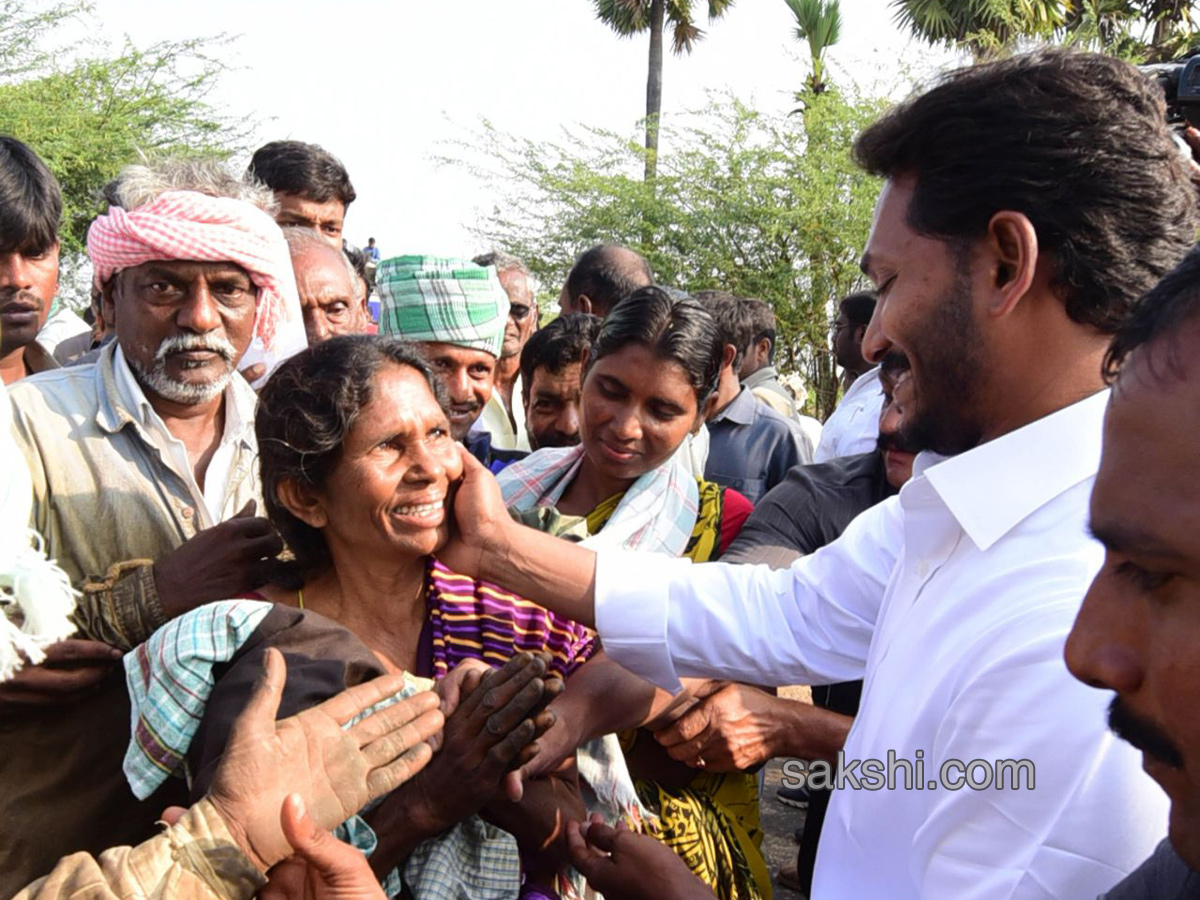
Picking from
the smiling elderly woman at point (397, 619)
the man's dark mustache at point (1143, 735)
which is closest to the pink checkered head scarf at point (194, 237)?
the smiling elderly woman at point (397, 619)

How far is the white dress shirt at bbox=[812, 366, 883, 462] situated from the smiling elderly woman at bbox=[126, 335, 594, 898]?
2.67 meters

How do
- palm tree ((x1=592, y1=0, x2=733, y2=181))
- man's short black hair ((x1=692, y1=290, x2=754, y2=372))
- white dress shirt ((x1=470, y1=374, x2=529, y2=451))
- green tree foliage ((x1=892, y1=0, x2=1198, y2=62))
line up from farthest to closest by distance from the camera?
palm tree ((x1=592, y1=0, x2=733, y2=181)) → green tree foliage ((x1=892, y1=0, x2=1198, y2=62)) → man's short black hair ((x1=692, y1=290, x2=754, y2=372)) → white dress shirt ((x1=470, y1=374, x2=529, y2=451))

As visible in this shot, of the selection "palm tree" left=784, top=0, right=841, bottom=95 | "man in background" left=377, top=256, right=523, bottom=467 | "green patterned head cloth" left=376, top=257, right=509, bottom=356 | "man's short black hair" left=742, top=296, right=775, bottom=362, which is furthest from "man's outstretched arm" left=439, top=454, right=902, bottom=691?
"palm tree" left=784, top=0, right=841, bottom=95

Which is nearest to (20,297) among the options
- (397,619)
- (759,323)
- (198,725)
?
(397,619)

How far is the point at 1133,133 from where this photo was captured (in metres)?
1.85

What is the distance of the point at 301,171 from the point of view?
18.1 feet

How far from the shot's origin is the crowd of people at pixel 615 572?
→ 1488 millimetres

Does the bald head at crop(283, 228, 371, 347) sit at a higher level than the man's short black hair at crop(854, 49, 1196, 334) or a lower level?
lower

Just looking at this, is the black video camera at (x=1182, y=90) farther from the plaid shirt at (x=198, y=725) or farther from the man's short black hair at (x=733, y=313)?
the man's short black hair at (x=733, y=313)

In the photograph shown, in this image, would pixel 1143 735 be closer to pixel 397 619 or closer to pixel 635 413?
pixel 397 619

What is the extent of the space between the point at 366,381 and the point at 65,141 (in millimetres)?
15288

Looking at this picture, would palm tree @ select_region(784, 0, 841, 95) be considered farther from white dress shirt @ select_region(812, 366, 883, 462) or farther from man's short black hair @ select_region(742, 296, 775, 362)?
white dress shirt @ select_region(812, 366, 883, 462)

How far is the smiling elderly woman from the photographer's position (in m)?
2.28

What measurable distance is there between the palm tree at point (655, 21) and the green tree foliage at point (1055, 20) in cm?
564
